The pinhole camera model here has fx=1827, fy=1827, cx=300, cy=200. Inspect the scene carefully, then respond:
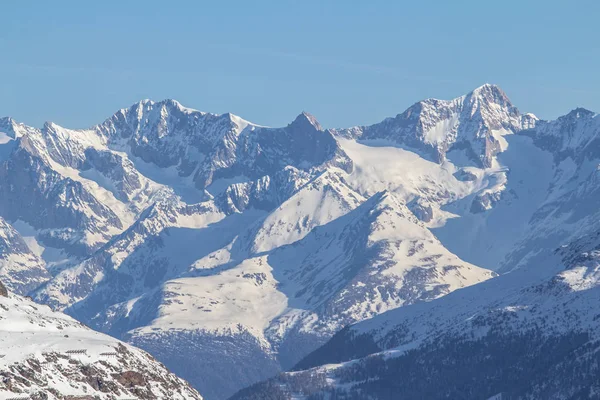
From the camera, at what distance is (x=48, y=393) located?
199 m

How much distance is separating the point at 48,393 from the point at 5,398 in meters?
8.70

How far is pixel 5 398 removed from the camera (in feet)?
627
